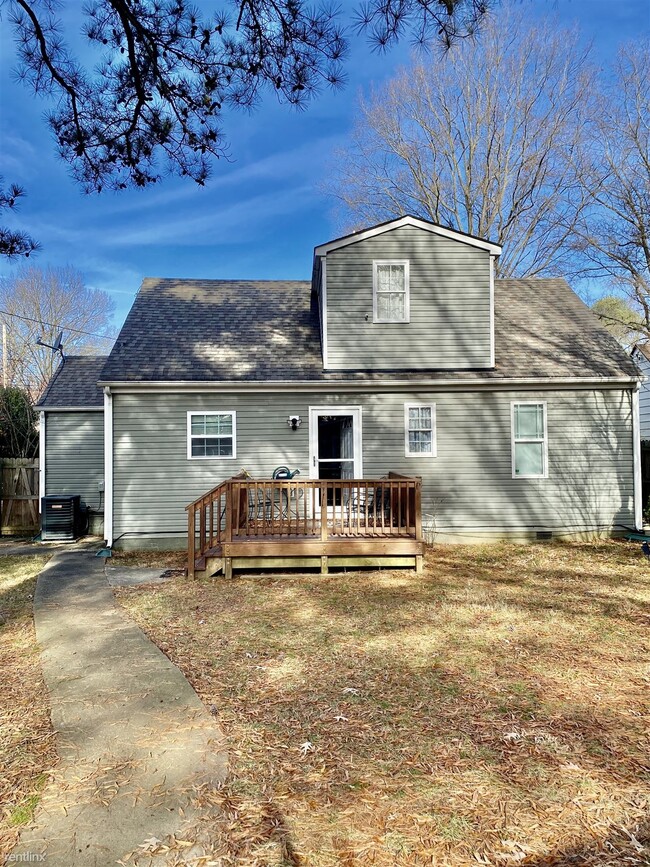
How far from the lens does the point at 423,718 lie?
3.26 metres

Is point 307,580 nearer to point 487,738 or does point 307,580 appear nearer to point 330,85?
point 487,738

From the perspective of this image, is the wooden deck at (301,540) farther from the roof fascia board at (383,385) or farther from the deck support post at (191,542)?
the roof fascia board at (383,385)

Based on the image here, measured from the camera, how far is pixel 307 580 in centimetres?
704

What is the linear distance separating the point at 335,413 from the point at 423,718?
6537mm

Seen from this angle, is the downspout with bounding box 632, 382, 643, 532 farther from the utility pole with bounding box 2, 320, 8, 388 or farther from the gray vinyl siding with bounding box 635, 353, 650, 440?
the utility pole with bounding box 2, 320, 8, 388

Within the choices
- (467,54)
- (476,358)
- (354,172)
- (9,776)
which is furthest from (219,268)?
(9,776)

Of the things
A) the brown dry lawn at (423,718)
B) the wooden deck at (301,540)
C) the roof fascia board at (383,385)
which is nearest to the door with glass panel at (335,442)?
the roof fascia board at (383,385)

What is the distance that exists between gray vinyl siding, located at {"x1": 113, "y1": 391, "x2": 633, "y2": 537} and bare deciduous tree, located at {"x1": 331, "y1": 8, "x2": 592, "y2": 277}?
10.6 metres

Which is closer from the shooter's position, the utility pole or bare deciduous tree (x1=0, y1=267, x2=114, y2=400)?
the utility pole

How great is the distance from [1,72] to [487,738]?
6227mm

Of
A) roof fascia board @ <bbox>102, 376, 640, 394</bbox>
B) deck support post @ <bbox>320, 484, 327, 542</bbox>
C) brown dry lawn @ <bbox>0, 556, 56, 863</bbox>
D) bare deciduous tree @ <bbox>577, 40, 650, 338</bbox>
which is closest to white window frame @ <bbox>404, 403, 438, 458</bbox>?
roof fascia board @ <bbox>102, 376, 640, 394</bbox>

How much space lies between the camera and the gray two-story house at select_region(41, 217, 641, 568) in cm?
920

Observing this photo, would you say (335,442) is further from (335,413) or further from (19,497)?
(19,497)

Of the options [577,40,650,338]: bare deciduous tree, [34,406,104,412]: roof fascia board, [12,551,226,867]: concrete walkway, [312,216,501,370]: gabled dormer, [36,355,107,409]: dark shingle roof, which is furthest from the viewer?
[577,40,650,338]: bare deciduous tree
